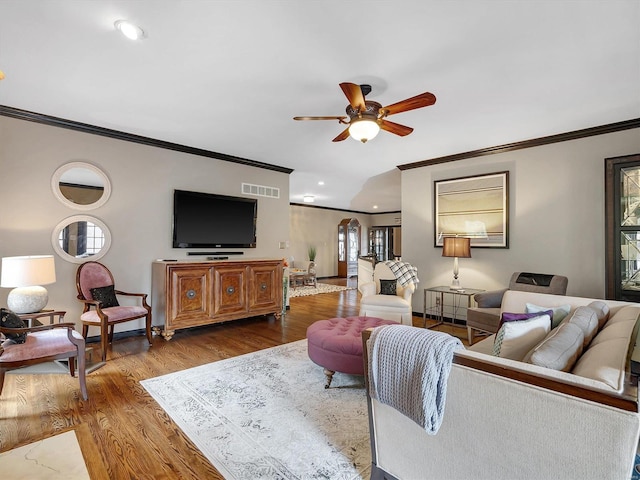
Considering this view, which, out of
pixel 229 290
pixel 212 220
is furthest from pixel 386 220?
pixel 229 290

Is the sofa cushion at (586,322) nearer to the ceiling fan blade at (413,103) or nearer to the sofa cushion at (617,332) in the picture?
the sofa cushion at (617,332)

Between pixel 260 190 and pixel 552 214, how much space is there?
13.7 feet

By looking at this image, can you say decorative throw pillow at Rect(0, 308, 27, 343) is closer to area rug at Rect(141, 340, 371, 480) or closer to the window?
area rug at Rect(141, 340, 371, 480)

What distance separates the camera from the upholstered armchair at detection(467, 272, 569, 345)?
3508 millimetres

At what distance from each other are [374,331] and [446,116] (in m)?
2.75

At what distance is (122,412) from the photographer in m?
2.26

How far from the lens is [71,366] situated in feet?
9.34

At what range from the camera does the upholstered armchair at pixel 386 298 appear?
4.07 metres

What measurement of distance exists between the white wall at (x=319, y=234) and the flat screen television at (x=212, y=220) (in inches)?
190

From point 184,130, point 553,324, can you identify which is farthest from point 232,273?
point 553,324

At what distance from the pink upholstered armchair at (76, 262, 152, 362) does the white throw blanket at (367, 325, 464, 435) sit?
9.87ft

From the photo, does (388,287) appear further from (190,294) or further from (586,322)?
(586,322)

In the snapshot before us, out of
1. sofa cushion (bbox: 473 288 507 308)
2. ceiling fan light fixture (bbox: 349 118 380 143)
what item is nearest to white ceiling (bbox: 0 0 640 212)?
ceiling fan light fixture (bbox: 349 118 380 143)

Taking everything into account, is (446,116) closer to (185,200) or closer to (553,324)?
(553,324)
